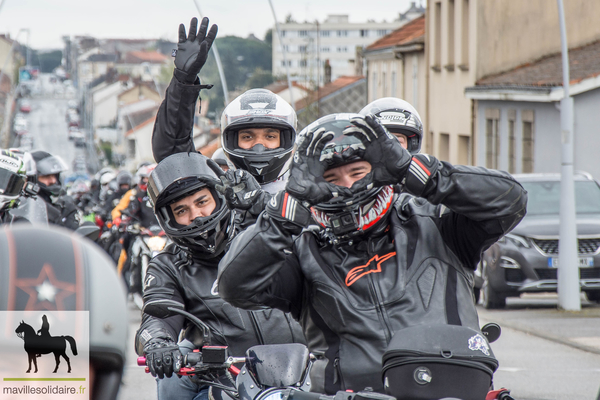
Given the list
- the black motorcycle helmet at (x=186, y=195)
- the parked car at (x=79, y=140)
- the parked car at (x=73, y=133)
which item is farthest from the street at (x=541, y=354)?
the parked car at (x=73, y=133)

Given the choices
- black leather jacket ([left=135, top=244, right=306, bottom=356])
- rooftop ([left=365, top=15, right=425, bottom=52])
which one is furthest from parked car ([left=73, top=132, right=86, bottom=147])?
black leather jacket ([left=135, top=244, right=306, bottom=356])

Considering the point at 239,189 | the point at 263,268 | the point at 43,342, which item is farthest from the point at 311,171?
the point at 43,342

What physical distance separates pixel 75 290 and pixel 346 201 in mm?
1193

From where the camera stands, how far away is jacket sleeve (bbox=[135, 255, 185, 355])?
136 inches

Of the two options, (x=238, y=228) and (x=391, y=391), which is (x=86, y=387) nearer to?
(x=391, y=391)

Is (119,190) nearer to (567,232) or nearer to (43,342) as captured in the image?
(567,232)

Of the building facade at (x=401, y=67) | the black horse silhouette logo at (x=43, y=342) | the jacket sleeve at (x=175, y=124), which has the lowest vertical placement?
the black horse silhouette logo at (x=43, y=342)

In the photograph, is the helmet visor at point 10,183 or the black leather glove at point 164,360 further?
the helmet visor at point 10,183

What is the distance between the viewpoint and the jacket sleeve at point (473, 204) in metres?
2.85

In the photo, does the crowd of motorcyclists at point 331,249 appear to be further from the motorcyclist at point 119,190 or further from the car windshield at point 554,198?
the motorcyclist at point 119,190

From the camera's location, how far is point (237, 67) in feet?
177

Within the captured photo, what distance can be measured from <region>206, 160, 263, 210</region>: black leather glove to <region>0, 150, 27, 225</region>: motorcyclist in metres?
2.22

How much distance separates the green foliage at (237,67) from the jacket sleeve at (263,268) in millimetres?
30954

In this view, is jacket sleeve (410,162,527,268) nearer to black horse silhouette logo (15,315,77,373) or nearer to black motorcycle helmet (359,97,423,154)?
black horse silhouette logo (15,315,77,373)
